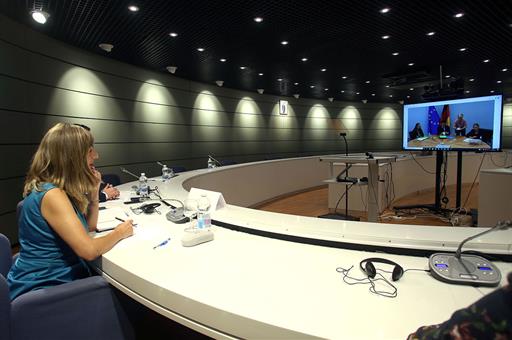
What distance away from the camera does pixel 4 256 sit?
58.7 inches

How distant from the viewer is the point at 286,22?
370 centimetres

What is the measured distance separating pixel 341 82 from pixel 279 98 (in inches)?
87.7

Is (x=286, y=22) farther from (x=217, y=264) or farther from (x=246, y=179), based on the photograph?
(x=217, y=264)

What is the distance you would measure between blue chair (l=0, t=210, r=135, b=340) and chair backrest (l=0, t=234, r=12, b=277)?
0.51 meters

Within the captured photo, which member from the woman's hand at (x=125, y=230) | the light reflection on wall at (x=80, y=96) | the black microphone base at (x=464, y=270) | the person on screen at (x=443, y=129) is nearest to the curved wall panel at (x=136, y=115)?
the light reflection on wall at (x=80, y=96)

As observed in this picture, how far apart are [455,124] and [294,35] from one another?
93.9 inches

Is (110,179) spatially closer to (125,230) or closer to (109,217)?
(109,217)

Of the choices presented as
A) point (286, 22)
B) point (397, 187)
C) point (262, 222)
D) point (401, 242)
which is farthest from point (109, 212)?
point (397, 187)

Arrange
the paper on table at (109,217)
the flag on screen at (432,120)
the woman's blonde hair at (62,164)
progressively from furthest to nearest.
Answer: the flag on screen at (432,120) → the paper on table at (109,217) → the woman's blonde hair at (62,164)

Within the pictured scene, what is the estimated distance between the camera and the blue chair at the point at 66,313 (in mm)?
1064

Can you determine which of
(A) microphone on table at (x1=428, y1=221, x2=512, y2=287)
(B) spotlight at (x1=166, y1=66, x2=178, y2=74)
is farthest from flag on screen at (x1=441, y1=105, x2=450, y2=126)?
(B) spotlight at (x1=166, y1=66, x2=178, y2=74)

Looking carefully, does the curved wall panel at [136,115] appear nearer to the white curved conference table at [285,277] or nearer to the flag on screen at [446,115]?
the white curved conference table at [285,277]

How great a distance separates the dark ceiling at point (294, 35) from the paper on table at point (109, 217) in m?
2.26

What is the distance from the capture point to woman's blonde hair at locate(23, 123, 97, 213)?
1351mm
